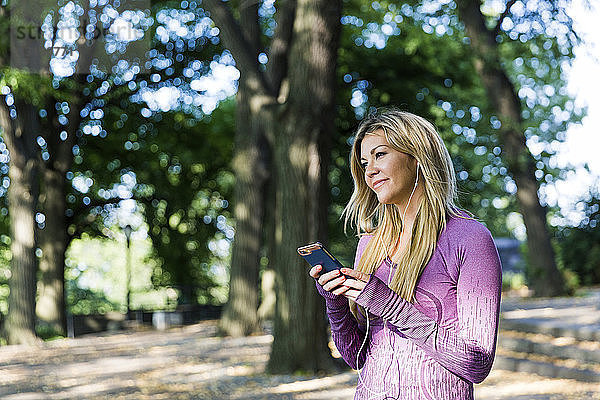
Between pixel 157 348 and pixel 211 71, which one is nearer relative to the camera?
pixel 157 348

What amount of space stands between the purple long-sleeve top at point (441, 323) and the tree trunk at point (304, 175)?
838cm

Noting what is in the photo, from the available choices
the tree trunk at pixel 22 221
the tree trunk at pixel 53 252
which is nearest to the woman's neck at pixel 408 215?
the tree trunk at pixel 22 221

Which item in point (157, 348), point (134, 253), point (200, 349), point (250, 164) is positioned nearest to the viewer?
point (200, 349)

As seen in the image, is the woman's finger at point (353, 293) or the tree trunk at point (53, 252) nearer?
the woman's finger at point (353, 293)

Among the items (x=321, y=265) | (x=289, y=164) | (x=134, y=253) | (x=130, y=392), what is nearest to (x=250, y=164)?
(x=289, y=164)

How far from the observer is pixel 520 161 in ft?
64.4

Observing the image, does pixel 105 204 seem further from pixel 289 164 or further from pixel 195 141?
pixel 289 164

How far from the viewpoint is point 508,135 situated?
19.4 meters

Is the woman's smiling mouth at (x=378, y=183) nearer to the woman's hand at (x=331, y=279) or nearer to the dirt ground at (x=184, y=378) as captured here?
the woman's hand at (x=331, y=279)

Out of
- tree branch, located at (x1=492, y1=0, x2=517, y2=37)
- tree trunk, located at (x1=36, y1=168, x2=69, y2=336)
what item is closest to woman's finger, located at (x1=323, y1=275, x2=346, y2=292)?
tree branch, located at (x1=492, y1=0, x2=517, y2=37)

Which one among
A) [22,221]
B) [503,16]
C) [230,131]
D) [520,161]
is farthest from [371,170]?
[230,131]

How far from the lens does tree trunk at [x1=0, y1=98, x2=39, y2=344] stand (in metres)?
17.0

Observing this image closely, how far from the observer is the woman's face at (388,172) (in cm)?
217

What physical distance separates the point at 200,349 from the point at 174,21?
11300 millimetres
